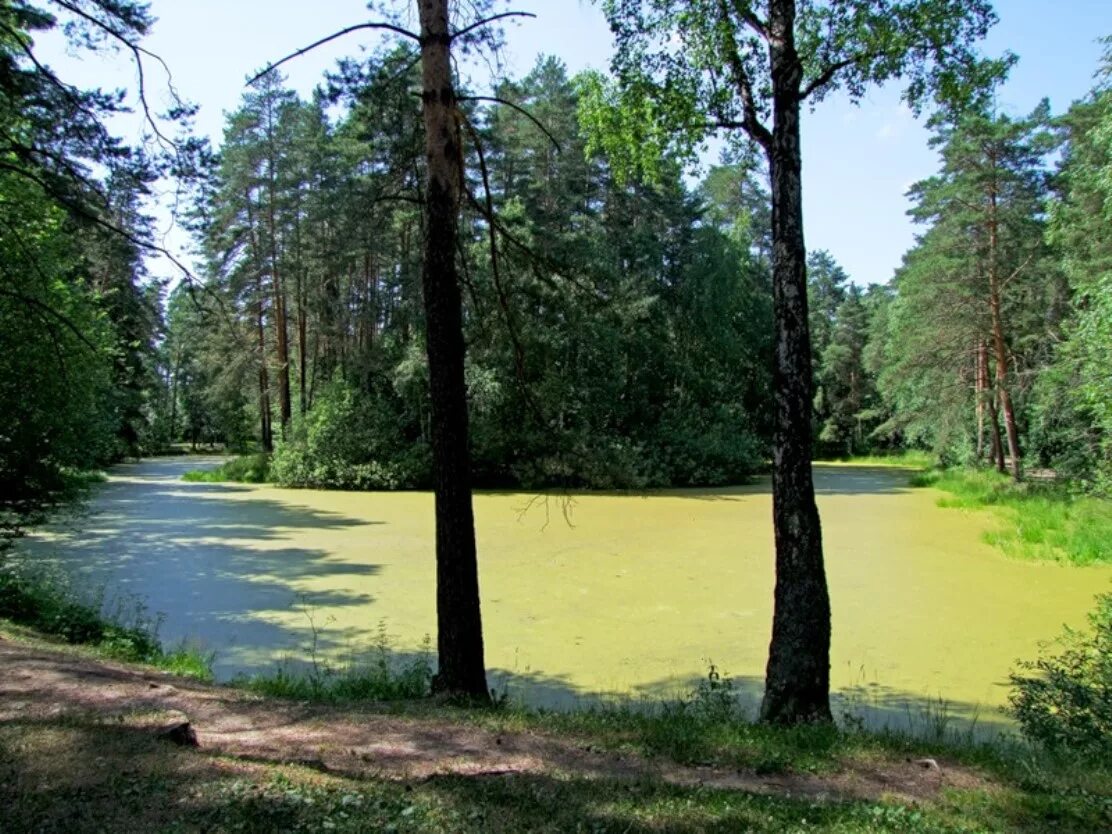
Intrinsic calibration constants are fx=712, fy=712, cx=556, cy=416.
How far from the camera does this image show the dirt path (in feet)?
7.93

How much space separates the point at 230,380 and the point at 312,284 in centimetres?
443

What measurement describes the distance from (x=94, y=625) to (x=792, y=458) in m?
5.00

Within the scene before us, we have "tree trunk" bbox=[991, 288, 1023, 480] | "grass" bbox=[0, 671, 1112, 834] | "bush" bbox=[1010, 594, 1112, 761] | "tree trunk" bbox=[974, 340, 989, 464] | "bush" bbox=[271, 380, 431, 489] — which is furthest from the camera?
"bush" bbox=[271, 380, 431, 489]

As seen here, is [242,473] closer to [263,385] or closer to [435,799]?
[263,385]

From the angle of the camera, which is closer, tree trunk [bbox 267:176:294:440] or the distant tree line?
the distant tree line

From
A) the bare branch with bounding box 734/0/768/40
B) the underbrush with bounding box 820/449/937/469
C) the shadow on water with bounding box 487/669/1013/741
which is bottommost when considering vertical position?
the shadow on water with bounding box 487/669/1013/741

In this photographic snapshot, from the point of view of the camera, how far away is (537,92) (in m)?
19.0

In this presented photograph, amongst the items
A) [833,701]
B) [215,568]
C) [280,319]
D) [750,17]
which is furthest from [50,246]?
[280,319]

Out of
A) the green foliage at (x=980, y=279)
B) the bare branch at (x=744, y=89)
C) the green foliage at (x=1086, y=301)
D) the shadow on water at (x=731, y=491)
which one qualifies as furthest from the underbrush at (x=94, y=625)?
the green foliage at (x=980, y=279)

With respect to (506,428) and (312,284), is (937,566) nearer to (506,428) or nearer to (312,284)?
(506,428)

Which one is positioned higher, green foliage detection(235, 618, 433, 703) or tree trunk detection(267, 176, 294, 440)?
tree trunk detection(267, 176, 294, 440)

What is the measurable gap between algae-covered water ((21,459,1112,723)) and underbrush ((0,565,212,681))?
254 mm

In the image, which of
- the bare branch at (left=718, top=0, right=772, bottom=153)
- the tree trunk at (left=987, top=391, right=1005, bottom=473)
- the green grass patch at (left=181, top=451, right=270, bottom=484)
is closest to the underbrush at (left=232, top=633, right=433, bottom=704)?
the bare branch at (left=718, top=0, right=772, bottom=153)

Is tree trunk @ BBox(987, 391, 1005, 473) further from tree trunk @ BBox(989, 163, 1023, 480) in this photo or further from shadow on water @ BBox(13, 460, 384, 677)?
shadow on water @ BBox(13, 460, 384, 677)
